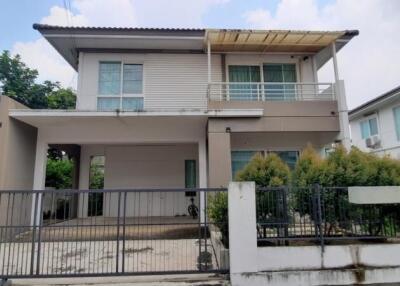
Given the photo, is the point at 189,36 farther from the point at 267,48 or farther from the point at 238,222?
the point at 238,222

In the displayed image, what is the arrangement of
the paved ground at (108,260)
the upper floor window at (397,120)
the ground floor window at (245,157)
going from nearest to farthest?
the paved ground at (108,260), the ground floor window at (245,157), the upper floor window at (397,120)

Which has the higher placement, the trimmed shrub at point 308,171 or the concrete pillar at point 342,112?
the concrete pillar at point 342,112

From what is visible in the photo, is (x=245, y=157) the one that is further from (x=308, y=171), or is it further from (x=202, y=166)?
(x=308, y=171)

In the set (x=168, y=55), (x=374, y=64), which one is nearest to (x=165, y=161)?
(x=168, y=55)

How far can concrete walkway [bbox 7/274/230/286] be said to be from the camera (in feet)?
17.1

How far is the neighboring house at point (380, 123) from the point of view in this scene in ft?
51.2

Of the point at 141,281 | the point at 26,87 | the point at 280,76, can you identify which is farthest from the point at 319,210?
the point at 26,87

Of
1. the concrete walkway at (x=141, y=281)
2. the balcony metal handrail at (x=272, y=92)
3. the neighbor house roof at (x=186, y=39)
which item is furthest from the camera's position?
the balcony metal handrail at (x=272, y=92)

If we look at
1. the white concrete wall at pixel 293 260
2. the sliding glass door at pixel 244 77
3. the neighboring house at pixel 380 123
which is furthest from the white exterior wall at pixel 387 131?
the white concrete wall at pixel 293 260

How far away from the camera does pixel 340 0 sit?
11133 millimetres

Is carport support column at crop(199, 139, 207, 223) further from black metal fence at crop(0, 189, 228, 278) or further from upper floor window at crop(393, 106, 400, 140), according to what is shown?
upper floor window at crop(393, 106, 400, 140)

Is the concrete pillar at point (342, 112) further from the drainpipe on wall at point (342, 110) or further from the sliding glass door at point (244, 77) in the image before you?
the sliding glass door at point (244, 77)

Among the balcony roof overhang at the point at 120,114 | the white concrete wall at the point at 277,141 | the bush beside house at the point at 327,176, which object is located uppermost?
the balcony roof overhang at the point at 120,114

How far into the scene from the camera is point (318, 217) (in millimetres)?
5867
